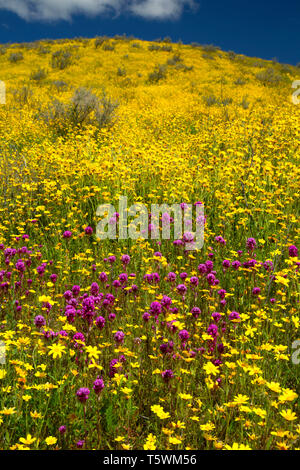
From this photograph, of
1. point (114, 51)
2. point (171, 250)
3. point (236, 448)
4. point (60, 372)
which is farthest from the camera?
point (114, 51)

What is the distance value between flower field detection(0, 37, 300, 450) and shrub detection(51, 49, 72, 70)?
55.8 ft

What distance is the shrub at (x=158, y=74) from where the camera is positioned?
75.2ft

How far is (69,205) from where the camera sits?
5207mm

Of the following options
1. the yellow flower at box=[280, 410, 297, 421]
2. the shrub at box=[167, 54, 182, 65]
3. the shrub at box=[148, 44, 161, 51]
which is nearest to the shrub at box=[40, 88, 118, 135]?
the yellow flower at box=[280, 410, 297, 421]

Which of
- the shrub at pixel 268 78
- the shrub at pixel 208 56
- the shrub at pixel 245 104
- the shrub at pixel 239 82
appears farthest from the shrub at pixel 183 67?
the shrub at pixel 245 104

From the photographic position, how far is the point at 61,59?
25.8m

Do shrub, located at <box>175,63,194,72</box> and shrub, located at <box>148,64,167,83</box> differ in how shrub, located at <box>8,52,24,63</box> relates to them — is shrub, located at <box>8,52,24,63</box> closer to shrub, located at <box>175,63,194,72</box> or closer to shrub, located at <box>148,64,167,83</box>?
shrub, located at <box>148,64,167,83</box>

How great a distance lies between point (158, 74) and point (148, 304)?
76.2 ft

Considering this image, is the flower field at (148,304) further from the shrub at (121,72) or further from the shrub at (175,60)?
the shrub at (175,60)

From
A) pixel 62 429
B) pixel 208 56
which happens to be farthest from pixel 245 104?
pixel 208 56

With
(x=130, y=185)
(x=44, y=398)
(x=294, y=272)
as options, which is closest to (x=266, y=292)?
(x=294, y=272)

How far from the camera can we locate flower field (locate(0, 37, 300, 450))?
2047 mm

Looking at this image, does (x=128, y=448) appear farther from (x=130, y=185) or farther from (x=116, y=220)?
(x=130, y=185)

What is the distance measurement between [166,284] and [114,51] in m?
30.6
